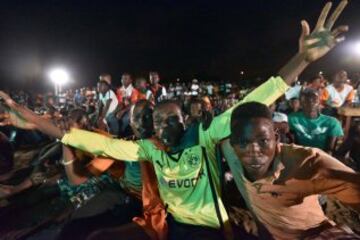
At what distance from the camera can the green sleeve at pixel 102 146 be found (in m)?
2.99

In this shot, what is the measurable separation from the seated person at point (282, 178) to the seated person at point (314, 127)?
286cm

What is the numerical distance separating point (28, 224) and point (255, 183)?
3002mm

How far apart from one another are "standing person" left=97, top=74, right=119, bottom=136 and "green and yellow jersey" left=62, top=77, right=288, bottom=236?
5.29 m

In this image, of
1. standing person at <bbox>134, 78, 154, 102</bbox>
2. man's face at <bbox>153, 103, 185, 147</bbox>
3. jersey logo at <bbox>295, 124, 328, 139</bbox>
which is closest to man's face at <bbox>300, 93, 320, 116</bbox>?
jersey logo at <bbox>295, 124, 328, 139</bbox>

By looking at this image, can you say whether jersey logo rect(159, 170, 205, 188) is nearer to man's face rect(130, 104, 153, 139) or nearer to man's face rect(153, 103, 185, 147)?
man's face rect(153, 103, 185, 147)

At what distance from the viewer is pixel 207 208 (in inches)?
107

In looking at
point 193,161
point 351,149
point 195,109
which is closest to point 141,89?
point 195,109

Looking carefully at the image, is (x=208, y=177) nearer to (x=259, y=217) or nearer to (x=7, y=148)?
(x=259, y=217)

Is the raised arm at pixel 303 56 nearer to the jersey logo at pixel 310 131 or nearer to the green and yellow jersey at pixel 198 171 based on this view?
the green and yellow jersey at pixel 198 171

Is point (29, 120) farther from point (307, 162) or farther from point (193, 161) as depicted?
point (307, 162)

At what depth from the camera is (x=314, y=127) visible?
504cm

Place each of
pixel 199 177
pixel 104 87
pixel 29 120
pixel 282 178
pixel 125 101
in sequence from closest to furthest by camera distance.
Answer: pixel 282 178 → pixel 199 177 → pixel 29 120 → pixel 104 87 → pixel 125 101

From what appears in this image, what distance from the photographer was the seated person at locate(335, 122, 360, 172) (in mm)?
5271

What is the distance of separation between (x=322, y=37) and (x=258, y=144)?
0.96 meters
